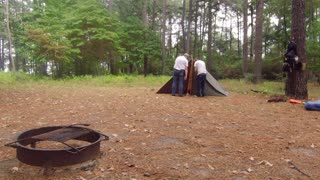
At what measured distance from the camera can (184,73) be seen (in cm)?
1143

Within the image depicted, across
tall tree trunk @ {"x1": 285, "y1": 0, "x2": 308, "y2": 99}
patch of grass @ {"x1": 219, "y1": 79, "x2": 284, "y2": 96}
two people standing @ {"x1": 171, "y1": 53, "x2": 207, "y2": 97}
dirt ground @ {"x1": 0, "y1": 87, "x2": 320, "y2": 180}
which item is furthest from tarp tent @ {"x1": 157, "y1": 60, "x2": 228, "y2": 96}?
tall tree trunk @ {"x1": 285, "y1": 0, "x2": 308, "y2": 99}

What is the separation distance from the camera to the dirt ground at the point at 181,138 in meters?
3.87

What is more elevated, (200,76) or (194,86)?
(200,76)

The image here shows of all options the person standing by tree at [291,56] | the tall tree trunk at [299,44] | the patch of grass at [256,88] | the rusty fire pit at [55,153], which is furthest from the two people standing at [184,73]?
the rusty fire pit at [55,153]

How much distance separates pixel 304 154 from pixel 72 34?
2020 cm

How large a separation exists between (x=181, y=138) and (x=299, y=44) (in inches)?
253

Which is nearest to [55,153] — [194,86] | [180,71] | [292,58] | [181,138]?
[181,138]

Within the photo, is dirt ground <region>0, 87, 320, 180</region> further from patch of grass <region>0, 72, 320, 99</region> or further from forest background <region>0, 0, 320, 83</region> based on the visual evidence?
forest background <region>0, 0, 320, 83</region>

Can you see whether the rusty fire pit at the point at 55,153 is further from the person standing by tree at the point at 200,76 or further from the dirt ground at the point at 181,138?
the person standing by tree at the point at 200,76

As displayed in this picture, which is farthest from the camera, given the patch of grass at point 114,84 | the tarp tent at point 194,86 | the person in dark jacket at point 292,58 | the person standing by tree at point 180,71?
the patch of grass at point 114,84

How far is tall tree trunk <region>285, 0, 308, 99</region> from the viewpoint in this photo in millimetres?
9742

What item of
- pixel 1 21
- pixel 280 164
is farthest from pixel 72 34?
pixel 280 164

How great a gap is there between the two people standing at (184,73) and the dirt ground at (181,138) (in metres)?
2.03

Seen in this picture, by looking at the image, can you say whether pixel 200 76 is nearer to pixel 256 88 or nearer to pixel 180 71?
pixel 180 71
